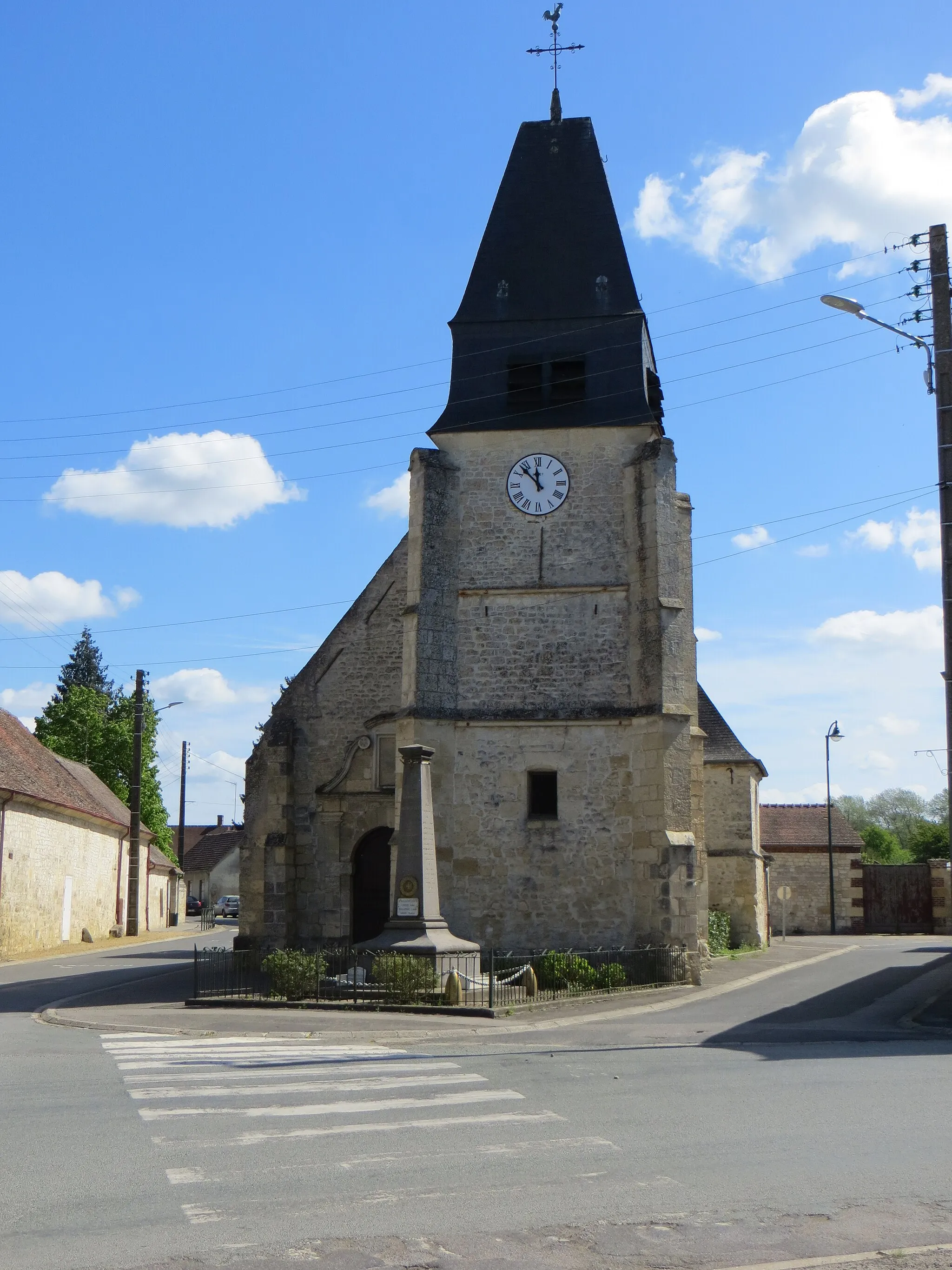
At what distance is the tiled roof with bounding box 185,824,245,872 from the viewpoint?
265 feet

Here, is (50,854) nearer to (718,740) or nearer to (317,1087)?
(718,740)

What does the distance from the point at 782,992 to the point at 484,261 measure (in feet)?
49.0

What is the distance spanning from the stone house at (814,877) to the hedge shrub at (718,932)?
14002 millimetres

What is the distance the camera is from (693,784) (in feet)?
74.2

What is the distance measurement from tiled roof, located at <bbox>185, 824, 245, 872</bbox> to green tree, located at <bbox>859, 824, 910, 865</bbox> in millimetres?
41979

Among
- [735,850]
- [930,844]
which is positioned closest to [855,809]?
[930,844]

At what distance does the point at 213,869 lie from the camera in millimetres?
80375

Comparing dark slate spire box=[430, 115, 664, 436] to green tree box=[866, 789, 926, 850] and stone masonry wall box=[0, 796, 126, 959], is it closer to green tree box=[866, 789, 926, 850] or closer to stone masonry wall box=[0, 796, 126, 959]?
stone masonry wall box=[0, 796, 126, 959]

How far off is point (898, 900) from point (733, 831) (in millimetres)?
15073

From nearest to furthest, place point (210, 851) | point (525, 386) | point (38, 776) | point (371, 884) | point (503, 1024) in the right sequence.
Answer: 1. point (503, 1024)
2. point (525, 386)
3. point (371, 884)
4. point (38, 776)
5. point (210, 851)

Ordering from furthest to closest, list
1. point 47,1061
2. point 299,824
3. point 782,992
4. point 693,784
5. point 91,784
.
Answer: point 91,784 < point 299,824 < point 693,784 < point 782,992 < point 47,1061

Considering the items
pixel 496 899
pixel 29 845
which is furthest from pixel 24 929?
pixel 496 899

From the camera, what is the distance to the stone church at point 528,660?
2102 cm

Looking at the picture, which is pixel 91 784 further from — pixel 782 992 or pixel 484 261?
pixel 782 992
